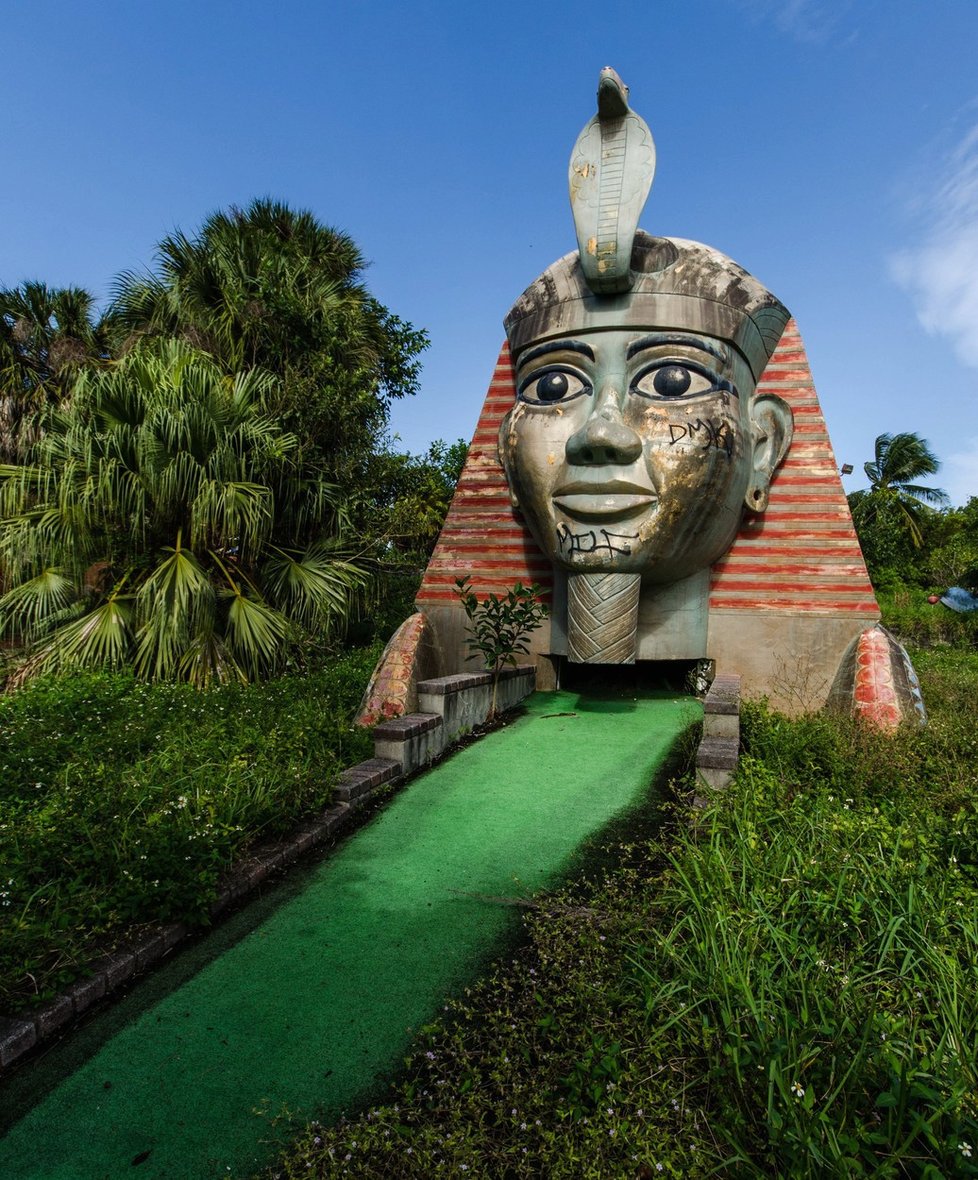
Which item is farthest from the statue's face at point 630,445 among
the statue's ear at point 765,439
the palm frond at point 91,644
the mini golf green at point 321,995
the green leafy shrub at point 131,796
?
the palm frond at point 91,644

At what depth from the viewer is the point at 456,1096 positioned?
2.27 metres

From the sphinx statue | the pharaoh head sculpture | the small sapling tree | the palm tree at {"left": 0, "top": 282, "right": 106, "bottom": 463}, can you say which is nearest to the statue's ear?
the sphinx statue

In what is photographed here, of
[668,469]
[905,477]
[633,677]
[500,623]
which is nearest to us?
[668,469]

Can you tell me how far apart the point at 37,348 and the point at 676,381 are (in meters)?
12.0

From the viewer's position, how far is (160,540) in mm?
8219

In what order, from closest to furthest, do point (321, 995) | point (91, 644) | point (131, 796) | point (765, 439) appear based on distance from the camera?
point (321, 995), point (131, 796), point (765, 439), point (91, 644)

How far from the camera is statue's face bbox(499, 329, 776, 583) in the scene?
235 inches

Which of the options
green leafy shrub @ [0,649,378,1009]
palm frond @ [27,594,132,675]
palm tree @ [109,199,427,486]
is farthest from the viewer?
palm tree @ [109,199,427,486]

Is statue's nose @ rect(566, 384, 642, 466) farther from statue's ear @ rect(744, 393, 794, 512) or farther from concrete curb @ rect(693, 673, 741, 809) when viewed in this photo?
concrete curb @ rect(693, 673, 741, 809)

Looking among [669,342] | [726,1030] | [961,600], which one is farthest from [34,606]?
[961,600]

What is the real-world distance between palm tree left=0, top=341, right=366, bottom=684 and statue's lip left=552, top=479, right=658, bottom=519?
3445 mm

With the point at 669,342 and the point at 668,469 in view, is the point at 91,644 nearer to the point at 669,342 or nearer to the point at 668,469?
the point at 668,469

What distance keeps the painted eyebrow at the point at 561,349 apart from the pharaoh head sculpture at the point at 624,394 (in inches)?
0.5

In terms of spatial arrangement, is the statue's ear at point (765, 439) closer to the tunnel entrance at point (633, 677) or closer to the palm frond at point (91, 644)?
the tunnel entrance at point (633, 677)
